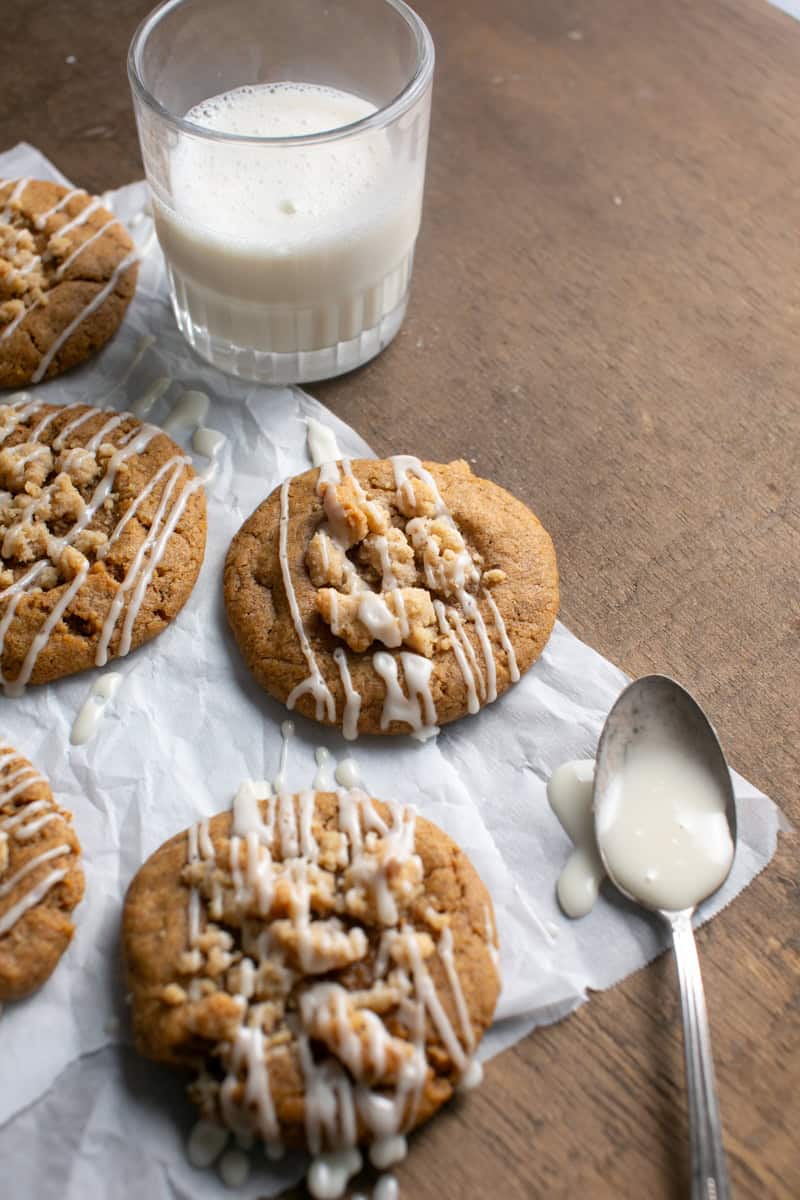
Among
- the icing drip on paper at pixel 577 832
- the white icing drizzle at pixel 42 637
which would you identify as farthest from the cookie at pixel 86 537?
the icing drip on paper at pixel 577 832

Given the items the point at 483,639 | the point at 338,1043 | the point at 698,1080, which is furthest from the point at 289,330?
the point at 698,1080

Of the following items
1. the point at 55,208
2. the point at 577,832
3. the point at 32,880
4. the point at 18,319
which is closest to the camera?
the point at 32,880

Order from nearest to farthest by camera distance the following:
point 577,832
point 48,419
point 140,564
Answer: point 577,832
point 140,564
point 48,419

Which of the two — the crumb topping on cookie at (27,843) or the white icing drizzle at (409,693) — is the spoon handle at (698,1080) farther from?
the crumb topping on cookie at (27,843)

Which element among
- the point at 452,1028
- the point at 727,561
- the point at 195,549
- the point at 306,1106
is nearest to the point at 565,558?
the point at 727,561

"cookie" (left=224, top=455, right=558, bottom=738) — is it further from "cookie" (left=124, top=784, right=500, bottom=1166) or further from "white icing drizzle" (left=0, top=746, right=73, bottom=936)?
"white icing drizzle" (left=0, top=746, right=73, bottom=936)

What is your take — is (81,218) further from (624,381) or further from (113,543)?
(624,381)
